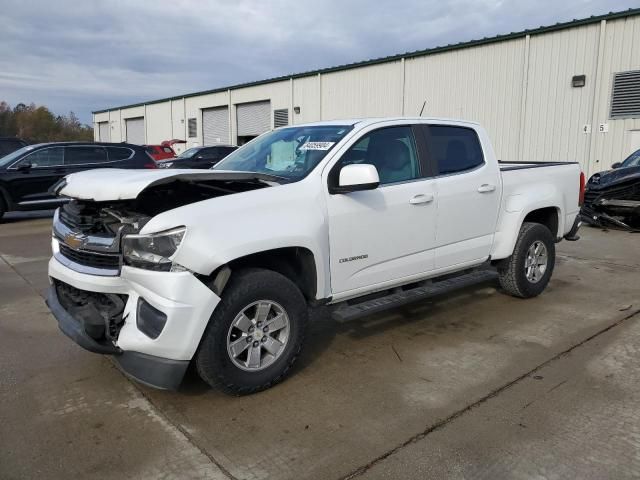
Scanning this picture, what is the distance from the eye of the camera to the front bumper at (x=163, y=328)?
2.98 meters

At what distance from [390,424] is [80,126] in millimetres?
81639

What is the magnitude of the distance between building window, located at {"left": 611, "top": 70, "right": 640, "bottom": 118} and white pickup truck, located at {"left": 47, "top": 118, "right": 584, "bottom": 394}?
1104 cm

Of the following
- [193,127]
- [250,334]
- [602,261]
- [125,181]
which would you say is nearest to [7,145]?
[125,181]

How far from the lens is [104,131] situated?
156 ft

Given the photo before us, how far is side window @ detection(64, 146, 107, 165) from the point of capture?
12.2 meters

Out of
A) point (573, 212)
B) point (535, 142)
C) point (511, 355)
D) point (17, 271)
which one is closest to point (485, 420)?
point (511, 355)

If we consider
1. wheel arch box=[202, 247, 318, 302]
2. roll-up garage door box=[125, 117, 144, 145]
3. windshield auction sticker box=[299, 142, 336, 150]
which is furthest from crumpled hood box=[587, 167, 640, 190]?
roll-up garage door box=[125, 117, 144, 145]

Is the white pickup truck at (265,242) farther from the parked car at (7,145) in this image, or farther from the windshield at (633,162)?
the parked car at (7,145)

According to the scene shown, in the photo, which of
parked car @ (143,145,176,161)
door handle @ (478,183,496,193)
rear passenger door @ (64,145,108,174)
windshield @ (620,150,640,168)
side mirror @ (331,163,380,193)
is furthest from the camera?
parked car @ (143,145,176,161)

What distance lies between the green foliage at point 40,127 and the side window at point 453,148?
6552 cm

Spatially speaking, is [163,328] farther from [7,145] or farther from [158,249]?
[7,145]

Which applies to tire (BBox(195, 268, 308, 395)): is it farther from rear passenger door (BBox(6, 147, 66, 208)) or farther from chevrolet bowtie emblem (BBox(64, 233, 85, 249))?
rear passenger door (BBox(6, 147, 66, 208))

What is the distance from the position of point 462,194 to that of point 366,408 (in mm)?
2254

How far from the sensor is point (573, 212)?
6.10 m
